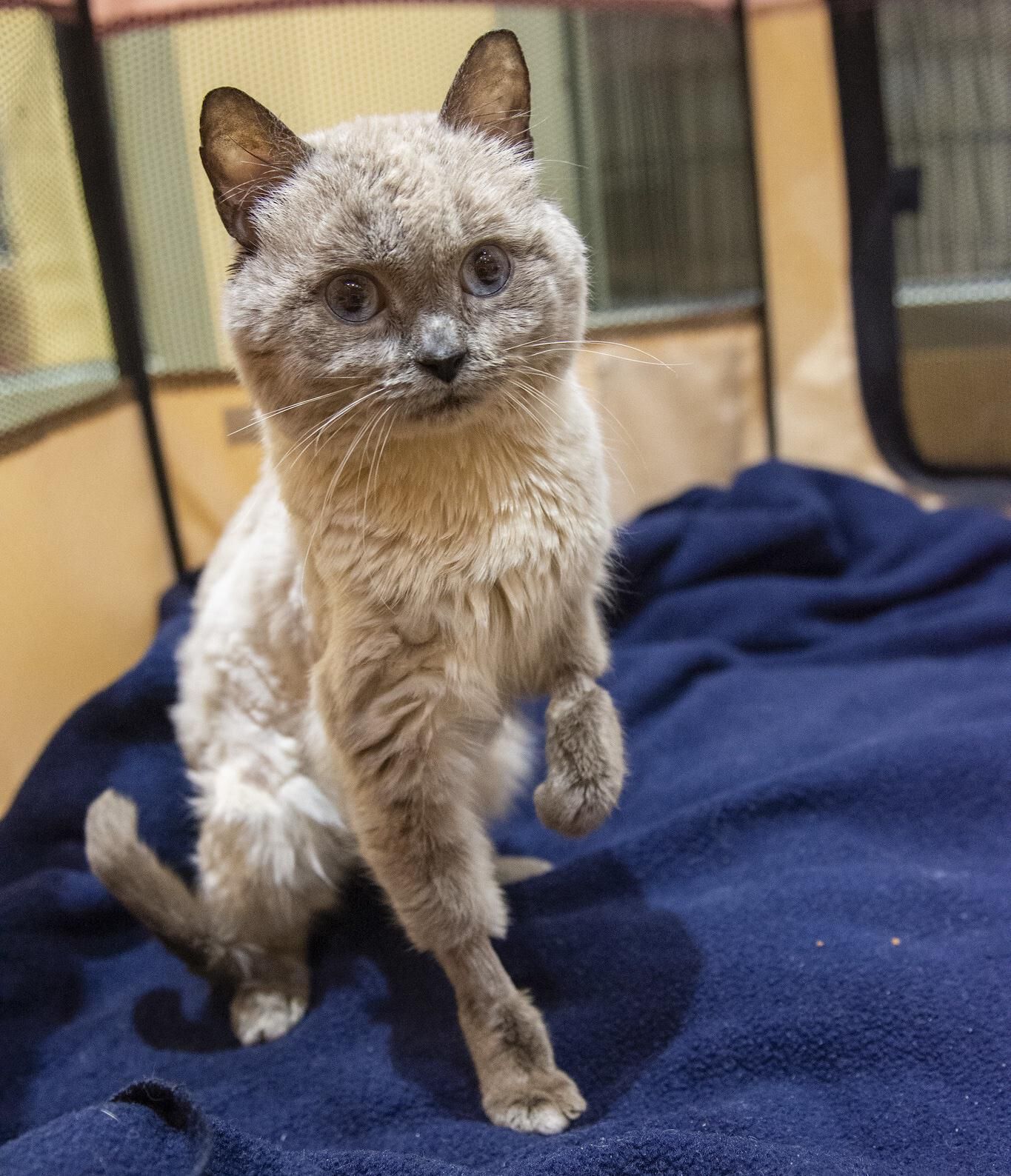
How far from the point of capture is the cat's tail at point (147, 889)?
115cm

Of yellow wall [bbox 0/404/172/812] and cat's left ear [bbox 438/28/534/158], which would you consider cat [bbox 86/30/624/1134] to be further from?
yellow wall [bbox 0/404/172/812]

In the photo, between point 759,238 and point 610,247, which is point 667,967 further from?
point 759,238

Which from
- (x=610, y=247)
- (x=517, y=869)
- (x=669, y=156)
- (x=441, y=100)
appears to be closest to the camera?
(x=517, y=869)

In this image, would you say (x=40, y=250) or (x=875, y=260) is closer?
(x=40, y=250)

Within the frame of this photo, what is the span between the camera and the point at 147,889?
1.15 metres

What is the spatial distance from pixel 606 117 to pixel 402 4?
0.47 m

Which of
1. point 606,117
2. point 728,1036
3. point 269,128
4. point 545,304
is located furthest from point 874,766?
point 606,117

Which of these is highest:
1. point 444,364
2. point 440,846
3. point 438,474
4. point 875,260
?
point 875,260

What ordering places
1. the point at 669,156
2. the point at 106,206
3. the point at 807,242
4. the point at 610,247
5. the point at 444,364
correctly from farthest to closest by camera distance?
the point at 807,242 < the point at 669,156 < the point at 610,247 < the point at 106,206 < the point at 444,364

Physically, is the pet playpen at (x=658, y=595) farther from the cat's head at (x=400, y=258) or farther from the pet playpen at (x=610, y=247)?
the cat's head at (x=400, y=258)

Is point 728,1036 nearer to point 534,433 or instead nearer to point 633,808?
point 633,808

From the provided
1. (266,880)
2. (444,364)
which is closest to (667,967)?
(266,880)

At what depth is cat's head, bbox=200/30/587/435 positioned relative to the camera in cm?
84

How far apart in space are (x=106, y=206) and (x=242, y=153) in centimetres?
110
